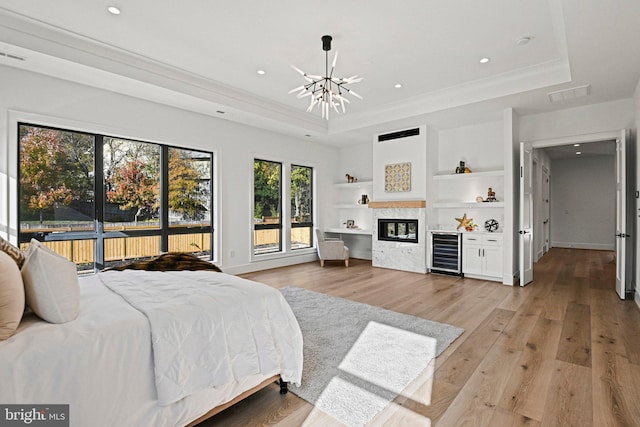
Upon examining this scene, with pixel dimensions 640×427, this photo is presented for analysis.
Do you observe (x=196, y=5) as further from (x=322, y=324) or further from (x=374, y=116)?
(x=374, y=116)

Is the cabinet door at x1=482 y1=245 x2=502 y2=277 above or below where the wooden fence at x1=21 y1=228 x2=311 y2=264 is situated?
below

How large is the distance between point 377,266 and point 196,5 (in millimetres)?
5400

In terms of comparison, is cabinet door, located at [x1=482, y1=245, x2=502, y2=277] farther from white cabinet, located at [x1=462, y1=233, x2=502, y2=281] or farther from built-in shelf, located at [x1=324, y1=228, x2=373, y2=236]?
built-in shelf, located at [x1=324, y1=228, x2=373, y2=236]

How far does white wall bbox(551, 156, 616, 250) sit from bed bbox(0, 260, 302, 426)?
10.4 metres

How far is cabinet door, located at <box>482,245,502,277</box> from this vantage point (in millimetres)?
5289

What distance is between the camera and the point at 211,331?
1.73 meters

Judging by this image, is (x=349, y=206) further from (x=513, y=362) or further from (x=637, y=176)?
(x=513, y=362)

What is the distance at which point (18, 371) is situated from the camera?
48.3 inches

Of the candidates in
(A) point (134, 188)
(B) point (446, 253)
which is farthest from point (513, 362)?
(A) point (134, 188)

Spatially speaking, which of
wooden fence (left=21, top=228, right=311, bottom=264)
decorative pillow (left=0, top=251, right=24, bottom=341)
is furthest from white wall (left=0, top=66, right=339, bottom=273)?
decorative pillow (left=0, top=251, right=24, bottom=341)

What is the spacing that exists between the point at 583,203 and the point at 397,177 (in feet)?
21.2

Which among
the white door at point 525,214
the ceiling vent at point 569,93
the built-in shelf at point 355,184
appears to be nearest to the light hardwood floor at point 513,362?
the white door at point 525,214

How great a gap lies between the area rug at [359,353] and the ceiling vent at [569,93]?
3613mm

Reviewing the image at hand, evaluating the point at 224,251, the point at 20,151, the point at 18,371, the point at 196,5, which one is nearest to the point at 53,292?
the point at 18,371
